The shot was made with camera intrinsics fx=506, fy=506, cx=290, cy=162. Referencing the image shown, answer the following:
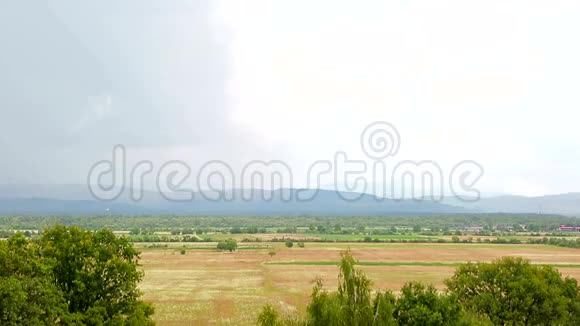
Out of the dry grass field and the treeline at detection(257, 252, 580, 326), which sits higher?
the treeline at detection(257, 252, 580, 326)

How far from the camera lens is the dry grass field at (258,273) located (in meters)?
61.5

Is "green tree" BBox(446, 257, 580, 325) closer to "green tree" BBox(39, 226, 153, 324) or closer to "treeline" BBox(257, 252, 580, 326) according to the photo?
"treeline" BBox(257, 252, 580, 326)

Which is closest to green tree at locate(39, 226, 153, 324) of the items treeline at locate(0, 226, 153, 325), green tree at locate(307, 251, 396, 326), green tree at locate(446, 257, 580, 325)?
treeline at locate(0, 226, 153, 325)

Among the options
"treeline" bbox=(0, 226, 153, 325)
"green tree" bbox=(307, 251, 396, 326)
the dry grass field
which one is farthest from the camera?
the dry grass field

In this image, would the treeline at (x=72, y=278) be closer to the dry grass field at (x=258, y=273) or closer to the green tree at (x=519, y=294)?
the green tree at (x=519, y=294)

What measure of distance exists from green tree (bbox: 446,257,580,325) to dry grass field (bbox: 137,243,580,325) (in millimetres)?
23993

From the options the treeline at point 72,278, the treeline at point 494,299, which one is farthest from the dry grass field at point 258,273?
the treeline at point 494,299

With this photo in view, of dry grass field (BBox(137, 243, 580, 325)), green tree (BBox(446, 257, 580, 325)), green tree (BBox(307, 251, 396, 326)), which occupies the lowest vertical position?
Answer: dry grass field (BBox(137, 243, 580, 325))

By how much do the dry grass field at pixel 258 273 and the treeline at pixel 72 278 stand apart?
23839mm

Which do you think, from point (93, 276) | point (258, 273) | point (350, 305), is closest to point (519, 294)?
point (350, 305)

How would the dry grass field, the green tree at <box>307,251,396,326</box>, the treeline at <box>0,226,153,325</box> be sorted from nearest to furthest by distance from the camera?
1. the green tree at <box>307,251,396,326</box>
2. the treeline at <box>0,226,153,325</box>
3. the dry grass field

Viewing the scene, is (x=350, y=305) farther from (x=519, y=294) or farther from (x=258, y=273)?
(x=258, y=273)

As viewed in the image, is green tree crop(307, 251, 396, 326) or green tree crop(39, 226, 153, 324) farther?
green tree crop(39, 226, 153, 324)

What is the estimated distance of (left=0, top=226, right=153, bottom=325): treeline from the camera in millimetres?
26156
